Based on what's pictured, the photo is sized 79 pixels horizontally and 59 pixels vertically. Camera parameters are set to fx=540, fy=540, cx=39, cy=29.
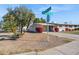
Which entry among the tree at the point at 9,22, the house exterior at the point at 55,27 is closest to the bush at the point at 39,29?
the house exterior at the point at 55,27

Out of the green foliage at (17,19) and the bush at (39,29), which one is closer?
the green foliage at (17,19)

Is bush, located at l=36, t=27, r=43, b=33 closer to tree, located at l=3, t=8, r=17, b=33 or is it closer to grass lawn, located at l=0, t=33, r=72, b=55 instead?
grass lawn, located at l=0, t=33, r=72, b=55

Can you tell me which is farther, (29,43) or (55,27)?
(55,27)

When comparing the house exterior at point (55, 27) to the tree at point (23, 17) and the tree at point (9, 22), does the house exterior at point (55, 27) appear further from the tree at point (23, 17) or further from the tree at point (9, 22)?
the tree at point (9, 22)

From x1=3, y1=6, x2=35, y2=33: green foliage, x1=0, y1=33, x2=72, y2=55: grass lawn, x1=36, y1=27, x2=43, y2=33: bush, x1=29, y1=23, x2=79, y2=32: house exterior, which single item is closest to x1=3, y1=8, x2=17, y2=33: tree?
x1=3, y1=6, x2=35, y2=33: green foliage

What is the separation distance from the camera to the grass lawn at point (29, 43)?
48.6ft

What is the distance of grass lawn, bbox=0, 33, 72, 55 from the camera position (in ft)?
48.6

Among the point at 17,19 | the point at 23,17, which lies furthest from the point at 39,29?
the point at 17,19

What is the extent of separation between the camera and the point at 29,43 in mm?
14906

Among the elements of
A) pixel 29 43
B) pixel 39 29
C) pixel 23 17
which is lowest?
pixel 29 43

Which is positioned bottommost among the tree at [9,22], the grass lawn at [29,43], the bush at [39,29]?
the grass lawn at [29,43]

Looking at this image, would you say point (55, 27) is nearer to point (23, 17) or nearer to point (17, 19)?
point (23, 17)
